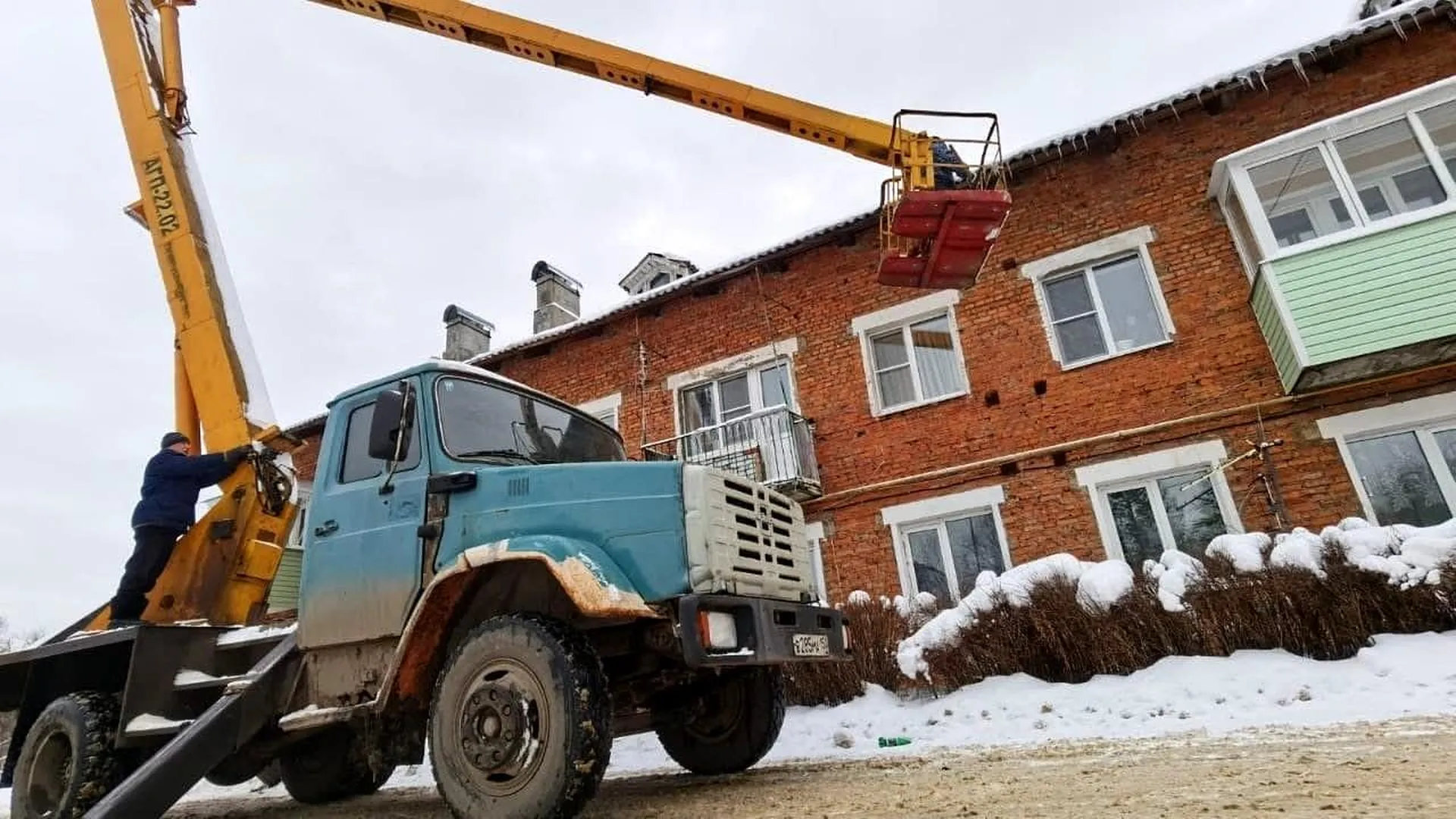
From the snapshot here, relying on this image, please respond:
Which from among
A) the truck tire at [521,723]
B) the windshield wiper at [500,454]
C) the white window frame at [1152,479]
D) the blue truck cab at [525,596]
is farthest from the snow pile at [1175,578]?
the windshield wiper at [500,454]

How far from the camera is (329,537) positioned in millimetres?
4520

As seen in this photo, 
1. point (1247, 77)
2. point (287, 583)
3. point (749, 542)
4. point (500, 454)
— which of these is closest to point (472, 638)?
point (500, 454)

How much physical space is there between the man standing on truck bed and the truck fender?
9.57ft

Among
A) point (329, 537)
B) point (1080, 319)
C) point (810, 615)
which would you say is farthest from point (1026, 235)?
point (329, 537)

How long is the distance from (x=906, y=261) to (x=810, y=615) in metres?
4.99

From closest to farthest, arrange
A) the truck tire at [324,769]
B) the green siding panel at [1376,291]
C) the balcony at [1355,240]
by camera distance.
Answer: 1. the truck tire at [324,769]
2. the green siding panel at [1376,291]
3. the balcony at [1355,240]

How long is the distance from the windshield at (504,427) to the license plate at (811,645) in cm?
191

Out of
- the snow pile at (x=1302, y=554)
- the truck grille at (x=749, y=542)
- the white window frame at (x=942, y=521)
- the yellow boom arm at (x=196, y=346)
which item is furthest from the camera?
the white window frame at (x=942, y=521)

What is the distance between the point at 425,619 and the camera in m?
3.82

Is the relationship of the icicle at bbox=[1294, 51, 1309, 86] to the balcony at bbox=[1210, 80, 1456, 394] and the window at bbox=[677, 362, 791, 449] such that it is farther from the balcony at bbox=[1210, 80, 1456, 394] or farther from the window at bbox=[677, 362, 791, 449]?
the window at bbox=[677, 362, 791, 449]

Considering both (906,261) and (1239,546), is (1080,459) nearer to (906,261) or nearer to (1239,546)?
(1239,546)

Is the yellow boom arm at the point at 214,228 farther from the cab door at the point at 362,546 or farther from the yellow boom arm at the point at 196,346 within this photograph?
the cab door at the point at 362,546

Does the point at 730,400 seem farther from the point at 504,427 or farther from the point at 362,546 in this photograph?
the point at 362,546

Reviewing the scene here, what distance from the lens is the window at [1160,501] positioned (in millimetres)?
9102
